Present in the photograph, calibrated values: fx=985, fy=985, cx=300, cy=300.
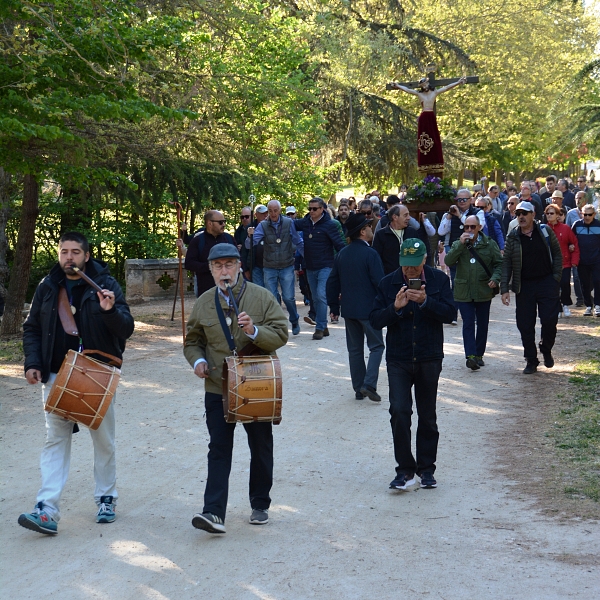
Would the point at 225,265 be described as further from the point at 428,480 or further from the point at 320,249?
the point at 320,249

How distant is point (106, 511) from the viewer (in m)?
6.62

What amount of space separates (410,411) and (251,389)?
1736 millimetres

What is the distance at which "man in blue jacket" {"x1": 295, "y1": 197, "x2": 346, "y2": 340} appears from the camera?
1483 centimetres

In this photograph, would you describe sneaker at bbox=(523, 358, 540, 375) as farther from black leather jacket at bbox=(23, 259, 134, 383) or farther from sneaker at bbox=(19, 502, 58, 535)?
sneaker at bbox=(19, 502, 58, 535)

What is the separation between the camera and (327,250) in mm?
14969

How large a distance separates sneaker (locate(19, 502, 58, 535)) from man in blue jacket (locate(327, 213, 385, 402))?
4.87m

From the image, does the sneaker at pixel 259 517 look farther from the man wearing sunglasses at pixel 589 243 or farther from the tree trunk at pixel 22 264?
the man wearing sunglasses at pixel 589 243

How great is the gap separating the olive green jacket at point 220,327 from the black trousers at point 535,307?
6.19 metres

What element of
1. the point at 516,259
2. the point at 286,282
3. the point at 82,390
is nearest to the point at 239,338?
the point at 82,390

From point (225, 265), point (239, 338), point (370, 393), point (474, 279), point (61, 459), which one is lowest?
point (370, 393)

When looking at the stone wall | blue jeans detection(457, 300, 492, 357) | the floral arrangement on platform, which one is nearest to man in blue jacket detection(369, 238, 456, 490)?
blue jeans detection(457, 300, 492, 357)

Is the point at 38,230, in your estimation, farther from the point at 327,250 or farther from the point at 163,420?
the point at 163,420

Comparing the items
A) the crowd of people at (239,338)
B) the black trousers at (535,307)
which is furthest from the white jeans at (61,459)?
the black trousers at (535,307)

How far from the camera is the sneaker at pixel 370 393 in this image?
10562mm
